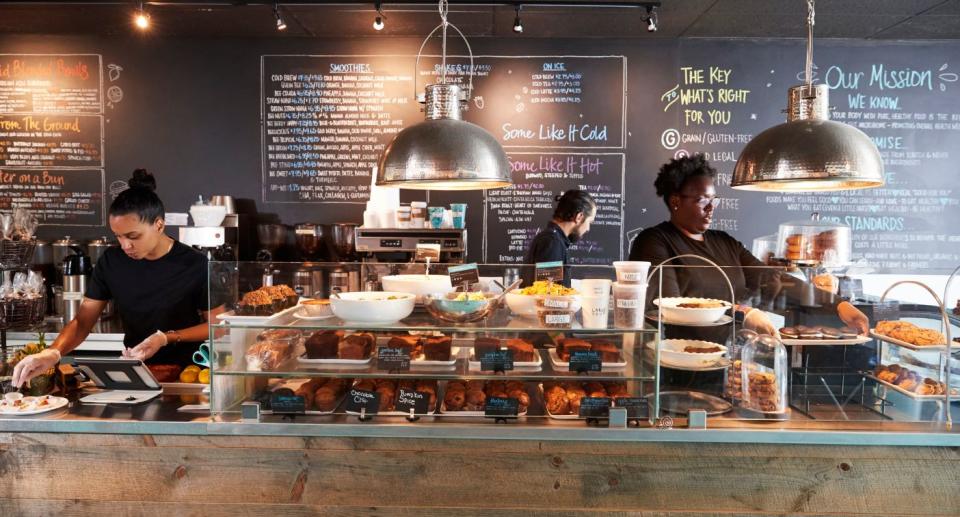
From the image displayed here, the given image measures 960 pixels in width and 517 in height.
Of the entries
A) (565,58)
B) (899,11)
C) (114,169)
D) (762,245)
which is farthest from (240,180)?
(899,11)

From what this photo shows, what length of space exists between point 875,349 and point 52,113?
5.28 meters

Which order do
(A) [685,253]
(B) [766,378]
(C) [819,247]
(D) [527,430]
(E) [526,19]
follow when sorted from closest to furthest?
(D) [527,430], (B) [766,378], (C) [819,247], (A) [685,253], (E) [526,19]

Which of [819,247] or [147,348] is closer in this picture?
[147,348]

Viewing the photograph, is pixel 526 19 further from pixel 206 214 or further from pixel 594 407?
pixel 594 407

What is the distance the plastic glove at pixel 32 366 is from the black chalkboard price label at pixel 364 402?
3.78 ft

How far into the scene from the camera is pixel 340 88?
15.9 ft

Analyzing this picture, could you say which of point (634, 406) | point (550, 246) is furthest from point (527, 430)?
point (550, 246)

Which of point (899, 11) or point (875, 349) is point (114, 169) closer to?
point (875, 349)

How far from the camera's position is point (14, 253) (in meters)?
4.24

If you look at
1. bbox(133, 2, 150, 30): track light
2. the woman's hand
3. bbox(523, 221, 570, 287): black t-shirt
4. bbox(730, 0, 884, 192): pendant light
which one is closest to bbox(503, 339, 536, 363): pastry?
bbox(730, 0, 884, 192): pendant light

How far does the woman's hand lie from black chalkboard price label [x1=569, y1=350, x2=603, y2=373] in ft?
2.93

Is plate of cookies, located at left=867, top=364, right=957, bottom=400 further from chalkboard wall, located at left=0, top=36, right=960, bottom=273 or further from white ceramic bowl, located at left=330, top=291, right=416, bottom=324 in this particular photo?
chalkboard wall, located at left=0, top=36, right=960, bottom=273

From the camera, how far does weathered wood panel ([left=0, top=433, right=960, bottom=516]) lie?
1.97m

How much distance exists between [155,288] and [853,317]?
281 centimetres
